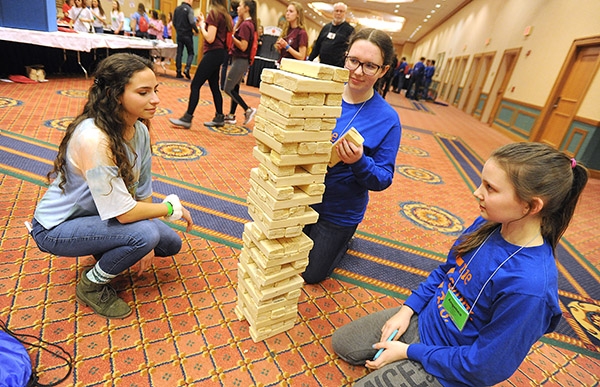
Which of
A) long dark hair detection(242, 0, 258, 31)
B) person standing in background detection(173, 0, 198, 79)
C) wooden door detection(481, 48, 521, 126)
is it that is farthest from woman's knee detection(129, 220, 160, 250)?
wooden door detection(481, 48, 521, 126)

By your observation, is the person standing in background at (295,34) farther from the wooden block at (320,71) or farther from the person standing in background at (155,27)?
the person standing in background at (155,27)

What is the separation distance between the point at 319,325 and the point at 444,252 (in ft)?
4.63

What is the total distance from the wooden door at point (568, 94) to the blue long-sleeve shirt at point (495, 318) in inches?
253

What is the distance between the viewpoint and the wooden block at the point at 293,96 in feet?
3.81

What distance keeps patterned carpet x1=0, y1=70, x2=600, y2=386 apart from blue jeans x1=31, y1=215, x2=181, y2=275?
0.28 m

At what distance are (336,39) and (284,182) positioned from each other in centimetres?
355

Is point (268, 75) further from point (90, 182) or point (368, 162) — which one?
point (90, 182)

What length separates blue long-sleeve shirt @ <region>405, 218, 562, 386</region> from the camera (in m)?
0.97

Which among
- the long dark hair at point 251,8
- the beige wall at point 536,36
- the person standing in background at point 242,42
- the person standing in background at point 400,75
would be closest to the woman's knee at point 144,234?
the person standing in background at point 242,42

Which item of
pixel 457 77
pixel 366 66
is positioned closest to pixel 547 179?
pixel 366 66

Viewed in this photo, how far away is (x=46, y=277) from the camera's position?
5.58 ft

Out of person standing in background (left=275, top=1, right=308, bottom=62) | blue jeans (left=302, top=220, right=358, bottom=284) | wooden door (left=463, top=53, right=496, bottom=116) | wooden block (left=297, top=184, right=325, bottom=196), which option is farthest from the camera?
wooden door (left=463, top=53, right=496, bottom=116)

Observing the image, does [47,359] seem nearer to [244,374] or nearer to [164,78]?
[244,374]

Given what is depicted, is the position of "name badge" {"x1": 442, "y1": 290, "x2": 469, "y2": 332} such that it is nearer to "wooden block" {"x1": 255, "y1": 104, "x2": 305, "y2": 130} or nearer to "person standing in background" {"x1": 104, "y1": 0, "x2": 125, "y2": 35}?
"wooden block" {"x1": 255, "y1": 104, "x2": 305, "y2": 130}
